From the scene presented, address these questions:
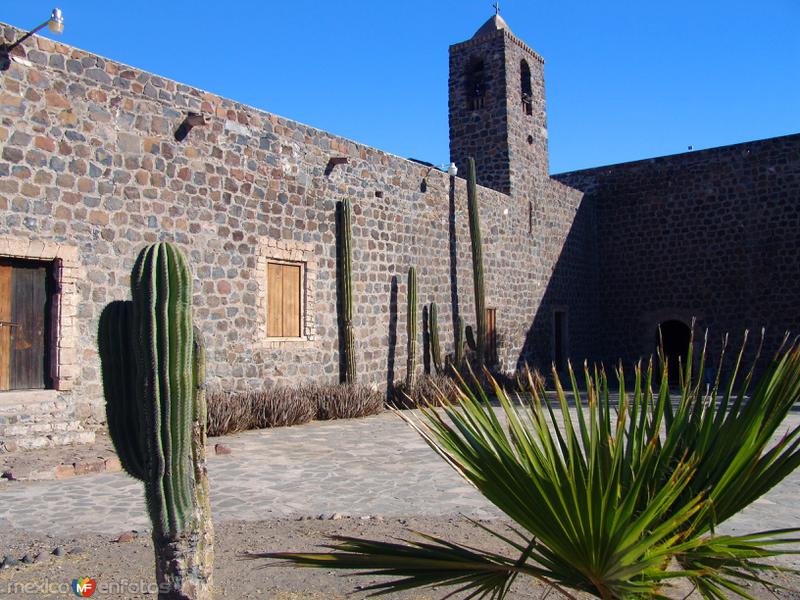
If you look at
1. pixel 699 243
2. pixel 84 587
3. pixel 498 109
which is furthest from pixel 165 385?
pixel 699 243

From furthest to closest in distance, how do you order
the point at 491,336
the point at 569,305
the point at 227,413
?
1. the point at 569,305
2. the point at 491,336
3. the point at 227,413

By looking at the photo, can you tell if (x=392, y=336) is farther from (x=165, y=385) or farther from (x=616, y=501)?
(x=616, y=501)

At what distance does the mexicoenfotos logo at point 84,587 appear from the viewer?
3504 millimetres

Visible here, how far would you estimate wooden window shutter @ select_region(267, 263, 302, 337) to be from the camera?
10.0 meters

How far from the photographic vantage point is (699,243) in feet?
58.4

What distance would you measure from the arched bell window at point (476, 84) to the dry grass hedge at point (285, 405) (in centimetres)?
835

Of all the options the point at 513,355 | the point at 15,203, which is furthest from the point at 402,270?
the point at 15,203

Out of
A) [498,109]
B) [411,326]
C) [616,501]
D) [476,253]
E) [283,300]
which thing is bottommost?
[616,501]

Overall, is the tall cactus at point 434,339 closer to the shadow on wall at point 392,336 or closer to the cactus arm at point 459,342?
the cactus arm at point 459,342

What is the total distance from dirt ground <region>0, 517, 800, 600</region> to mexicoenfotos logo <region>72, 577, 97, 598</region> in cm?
3

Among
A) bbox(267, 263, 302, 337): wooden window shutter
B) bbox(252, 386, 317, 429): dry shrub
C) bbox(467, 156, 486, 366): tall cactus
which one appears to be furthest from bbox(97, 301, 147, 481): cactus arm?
bbox(467, 156, 486, 366): tall cactus

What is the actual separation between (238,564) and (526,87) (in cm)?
1514

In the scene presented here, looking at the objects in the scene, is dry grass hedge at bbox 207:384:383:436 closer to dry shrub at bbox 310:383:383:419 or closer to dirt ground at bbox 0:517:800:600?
dry shrub at bbox 310:383:383:419

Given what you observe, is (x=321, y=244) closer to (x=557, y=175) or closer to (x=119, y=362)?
(x=119, y=362)
